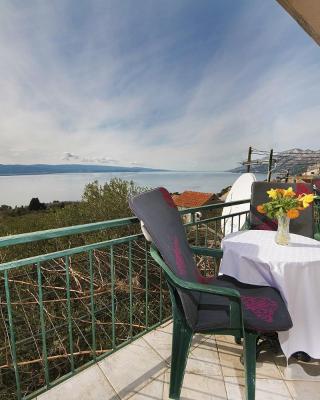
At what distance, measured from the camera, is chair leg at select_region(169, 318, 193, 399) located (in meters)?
1.33

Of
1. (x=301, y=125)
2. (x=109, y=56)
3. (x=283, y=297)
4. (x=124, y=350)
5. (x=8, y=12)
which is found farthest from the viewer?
(x=109, y=56)

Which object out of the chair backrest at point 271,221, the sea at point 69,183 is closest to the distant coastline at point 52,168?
the sea at point 69,183

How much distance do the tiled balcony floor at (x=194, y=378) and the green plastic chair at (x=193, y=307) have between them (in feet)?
0.85

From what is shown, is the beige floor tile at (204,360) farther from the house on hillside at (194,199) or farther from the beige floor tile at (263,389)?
the house on hillside at (194,199)

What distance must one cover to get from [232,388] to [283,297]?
0.59 meters

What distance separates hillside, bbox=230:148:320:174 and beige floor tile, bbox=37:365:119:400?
43.1 ft

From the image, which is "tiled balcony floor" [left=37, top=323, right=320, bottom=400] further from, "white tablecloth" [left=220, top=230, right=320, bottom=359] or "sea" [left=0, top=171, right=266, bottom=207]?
"sea" [left=0, top=171, right=266, bottom=207]

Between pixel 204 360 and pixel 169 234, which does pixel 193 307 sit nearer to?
pixel 169 234

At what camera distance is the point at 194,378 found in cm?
166

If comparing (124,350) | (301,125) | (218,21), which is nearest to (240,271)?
(124,350)

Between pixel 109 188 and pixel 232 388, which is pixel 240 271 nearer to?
pixel 232 388

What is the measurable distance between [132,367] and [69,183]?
41.9ft

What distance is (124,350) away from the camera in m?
1.94

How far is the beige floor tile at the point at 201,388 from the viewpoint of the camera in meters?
1.53
